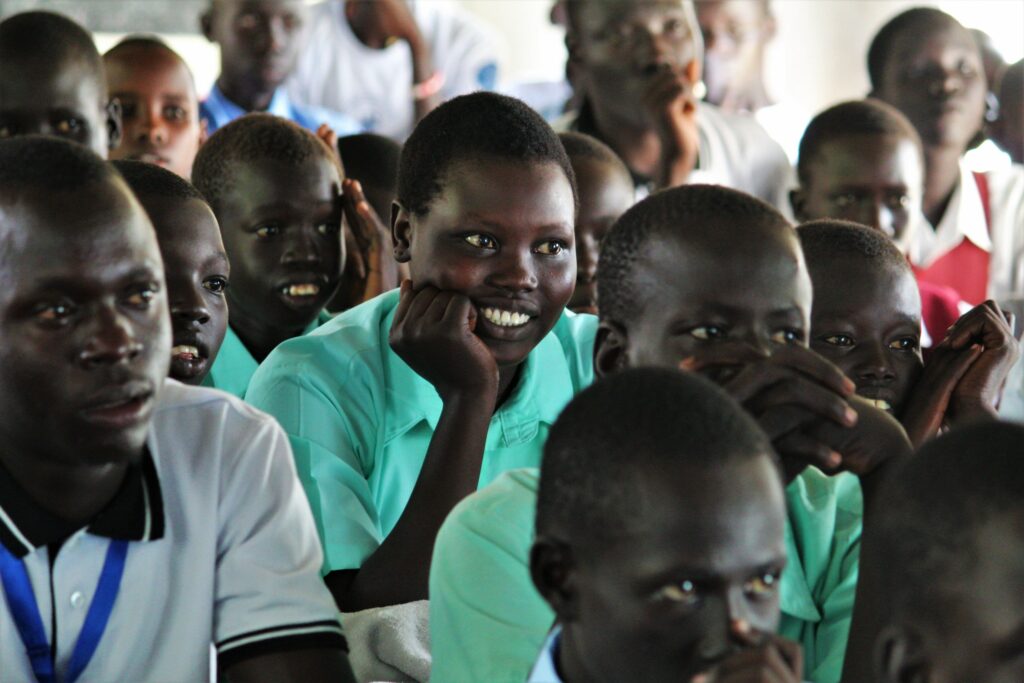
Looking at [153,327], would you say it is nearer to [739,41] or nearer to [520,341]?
[520,341]

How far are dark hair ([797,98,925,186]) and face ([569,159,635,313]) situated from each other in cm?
73

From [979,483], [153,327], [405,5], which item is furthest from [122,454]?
[405,5]

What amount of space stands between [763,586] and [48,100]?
2.31 meters

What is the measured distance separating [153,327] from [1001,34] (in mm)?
5445

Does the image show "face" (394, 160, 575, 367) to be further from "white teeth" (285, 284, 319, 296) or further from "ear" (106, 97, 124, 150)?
"ear" (106, 97, 124, 150)

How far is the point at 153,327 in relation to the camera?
161 cm

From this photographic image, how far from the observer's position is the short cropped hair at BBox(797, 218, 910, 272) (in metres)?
2.30

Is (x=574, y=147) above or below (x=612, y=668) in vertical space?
above

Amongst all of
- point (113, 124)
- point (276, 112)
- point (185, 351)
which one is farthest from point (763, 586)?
point (276, 112)

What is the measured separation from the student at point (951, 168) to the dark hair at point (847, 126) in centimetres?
44

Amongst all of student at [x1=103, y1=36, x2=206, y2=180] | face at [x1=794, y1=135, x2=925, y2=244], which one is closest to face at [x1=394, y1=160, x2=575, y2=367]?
face at [x1=794, y1=135, x2=925, y2=244]

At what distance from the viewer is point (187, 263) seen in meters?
2.35

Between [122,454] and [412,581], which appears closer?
[122,454]

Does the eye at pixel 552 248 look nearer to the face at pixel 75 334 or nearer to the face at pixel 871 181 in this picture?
the face at pixel 75 334
